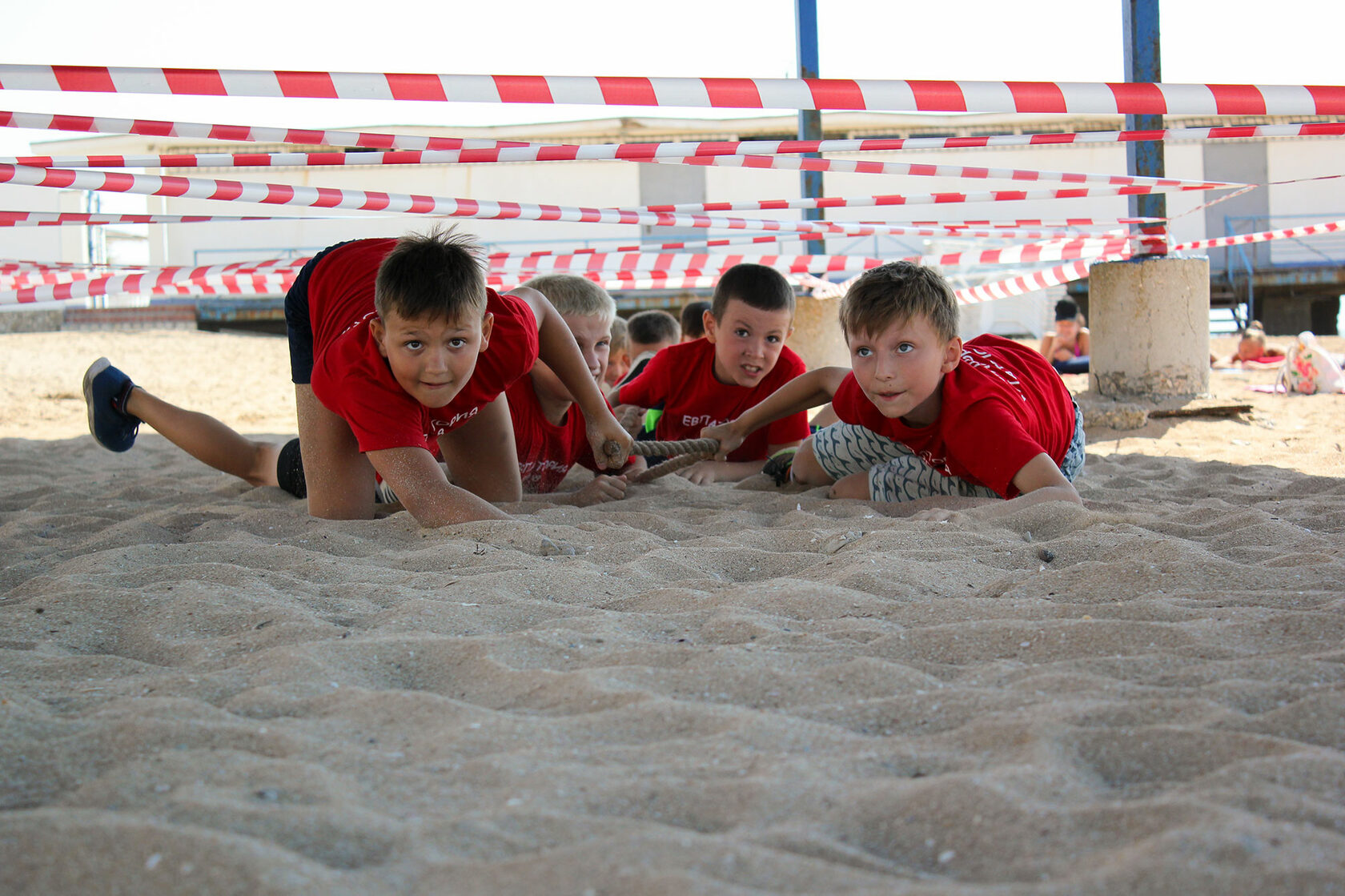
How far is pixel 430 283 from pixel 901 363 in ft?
4.34

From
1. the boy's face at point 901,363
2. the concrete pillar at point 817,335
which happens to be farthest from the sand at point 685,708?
the concrete pillar at point 817,335

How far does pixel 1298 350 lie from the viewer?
7031mm

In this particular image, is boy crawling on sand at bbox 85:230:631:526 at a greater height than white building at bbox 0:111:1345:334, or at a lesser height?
lesser

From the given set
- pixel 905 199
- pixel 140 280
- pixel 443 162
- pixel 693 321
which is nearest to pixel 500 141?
pixel 443 162

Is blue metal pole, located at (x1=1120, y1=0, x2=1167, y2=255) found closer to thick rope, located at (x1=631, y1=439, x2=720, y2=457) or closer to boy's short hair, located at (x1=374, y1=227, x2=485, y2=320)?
thick rope, located at (x1=631, y1=439, x2=720, y2=457)

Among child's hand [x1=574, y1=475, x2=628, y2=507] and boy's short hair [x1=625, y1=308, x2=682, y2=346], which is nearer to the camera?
child's hand [x1=574, y1=475, x2=628, y2=507]

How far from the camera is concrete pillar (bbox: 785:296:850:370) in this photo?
27.1 feet

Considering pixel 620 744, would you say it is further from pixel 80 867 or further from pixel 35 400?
pixel 35 400

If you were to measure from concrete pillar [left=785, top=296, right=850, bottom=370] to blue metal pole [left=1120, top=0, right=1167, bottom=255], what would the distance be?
2.62 m

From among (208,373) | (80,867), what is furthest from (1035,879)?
(208,373)

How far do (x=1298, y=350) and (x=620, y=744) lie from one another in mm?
7368

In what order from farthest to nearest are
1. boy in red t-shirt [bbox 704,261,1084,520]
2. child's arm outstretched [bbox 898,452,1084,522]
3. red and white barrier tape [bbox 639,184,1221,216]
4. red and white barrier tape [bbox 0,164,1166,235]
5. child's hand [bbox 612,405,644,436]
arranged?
red and white barrier tape [bbox 639,184,1221,216] → child's hand [bbox 612,405,644,436] → red and white barrier tape [bbox 0,164,1166,235] → boy in red t-shirt [bbox 704,261,1084,520] → child's arm outstretched [bbox 898,452,1084,522]

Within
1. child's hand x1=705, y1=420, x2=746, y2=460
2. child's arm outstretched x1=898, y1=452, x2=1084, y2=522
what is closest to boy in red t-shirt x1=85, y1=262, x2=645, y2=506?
child's hand x1=705, y1=420, x2=746, y2=460

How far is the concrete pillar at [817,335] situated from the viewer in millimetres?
8273
